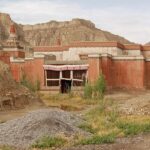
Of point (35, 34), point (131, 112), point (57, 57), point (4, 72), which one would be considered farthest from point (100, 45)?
point (35, 34)

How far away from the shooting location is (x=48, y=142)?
608 inches

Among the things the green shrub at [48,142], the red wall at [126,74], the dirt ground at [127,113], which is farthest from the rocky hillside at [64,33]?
the green shrub at [48,142]

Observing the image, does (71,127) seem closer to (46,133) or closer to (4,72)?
(46,133)

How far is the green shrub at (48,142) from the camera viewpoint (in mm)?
15180

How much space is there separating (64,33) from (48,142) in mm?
124970

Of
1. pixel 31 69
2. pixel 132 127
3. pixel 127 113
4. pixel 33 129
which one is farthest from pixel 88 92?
pixel 33 129

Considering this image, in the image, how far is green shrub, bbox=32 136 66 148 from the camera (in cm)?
1518

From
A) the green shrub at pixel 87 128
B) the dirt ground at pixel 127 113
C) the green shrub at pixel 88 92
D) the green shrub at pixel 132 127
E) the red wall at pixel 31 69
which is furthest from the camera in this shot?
the red wall at pixel 31 69

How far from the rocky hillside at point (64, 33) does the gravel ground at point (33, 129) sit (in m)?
112

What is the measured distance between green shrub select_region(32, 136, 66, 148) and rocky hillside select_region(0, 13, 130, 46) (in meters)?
114

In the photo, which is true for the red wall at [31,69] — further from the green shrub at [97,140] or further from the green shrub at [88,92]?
the green shrub at [97,140]

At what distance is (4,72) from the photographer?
34.1 m

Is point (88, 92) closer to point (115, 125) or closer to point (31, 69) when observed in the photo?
point (31, 69)

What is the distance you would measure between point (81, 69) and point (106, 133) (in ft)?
88.7
